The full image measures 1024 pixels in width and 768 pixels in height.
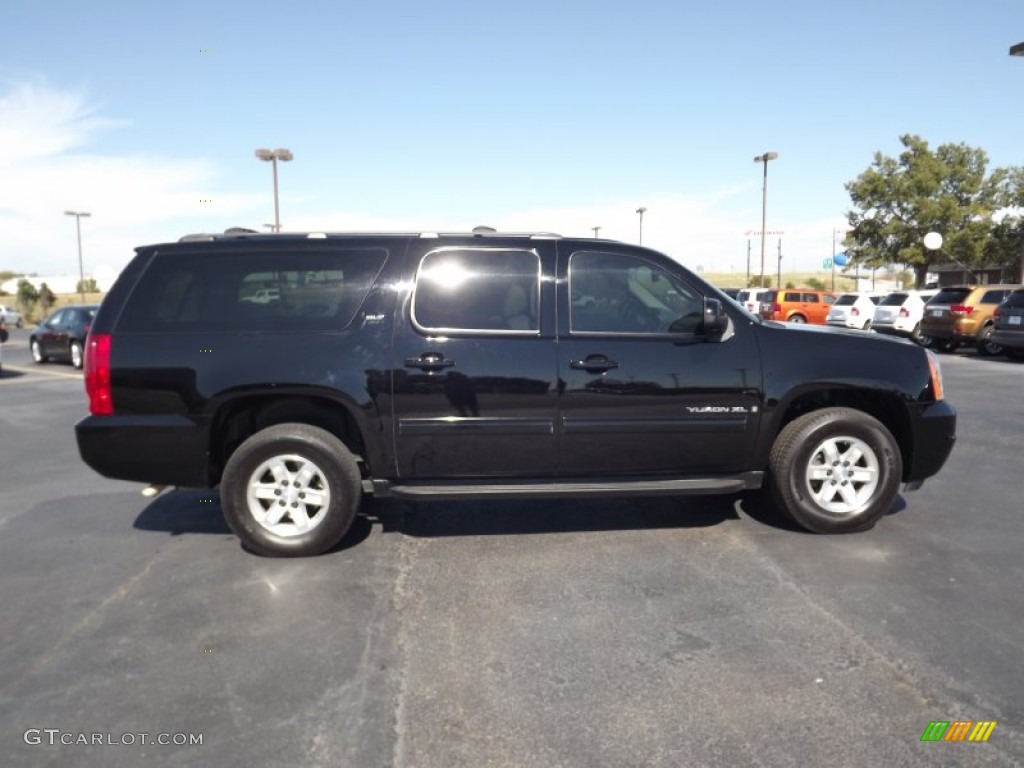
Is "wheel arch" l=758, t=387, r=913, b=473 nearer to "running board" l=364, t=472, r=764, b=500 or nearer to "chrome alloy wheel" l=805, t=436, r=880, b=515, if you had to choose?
"chrome alloy wheel" l=805, t=436, r=880, b=515

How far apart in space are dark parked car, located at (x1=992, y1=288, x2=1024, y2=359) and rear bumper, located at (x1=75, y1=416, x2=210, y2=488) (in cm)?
1675

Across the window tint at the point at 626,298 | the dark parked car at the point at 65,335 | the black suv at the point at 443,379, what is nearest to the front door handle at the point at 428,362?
the black suv at the point at 443,379

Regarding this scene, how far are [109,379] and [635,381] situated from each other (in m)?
3.07

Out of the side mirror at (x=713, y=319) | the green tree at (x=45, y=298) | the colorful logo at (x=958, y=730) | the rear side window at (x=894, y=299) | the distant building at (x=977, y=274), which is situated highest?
the distant building at (x=977, y=274)

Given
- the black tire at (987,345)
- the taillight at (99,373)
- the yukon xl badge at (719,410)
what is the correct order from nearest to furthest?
the taillight at (99,373), the yukon xl badge at (719,410), the black tire at (987,345)

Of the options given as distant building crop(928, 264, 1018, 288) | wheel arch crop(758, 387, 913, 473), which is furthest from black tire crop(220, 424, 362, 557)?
distant building crop(928, 264, 1018, 288)

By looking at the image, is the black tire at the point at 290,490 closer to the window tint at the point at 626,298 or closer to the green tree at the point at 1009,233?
the window tint at the point at 626,298

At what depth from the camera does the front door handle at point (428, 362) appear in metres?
4.46

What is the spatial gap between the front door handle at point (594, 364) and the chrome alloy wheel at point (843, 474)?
1.46 meters

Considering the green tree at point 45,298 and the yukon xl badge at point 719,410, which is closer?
the yukon xl badge at point 719,410

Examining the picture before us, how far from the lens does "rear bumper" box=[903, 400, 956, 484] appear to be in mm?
4871

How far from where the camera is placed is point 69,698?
119 inches

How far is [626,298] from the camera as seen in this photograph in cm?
472

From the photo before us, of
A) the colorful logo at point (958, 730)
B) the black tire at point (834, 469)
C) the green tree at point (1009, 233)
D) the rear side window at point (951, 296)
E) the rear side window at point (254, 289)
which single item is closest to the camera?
the colorful logo at point (958, 730)
